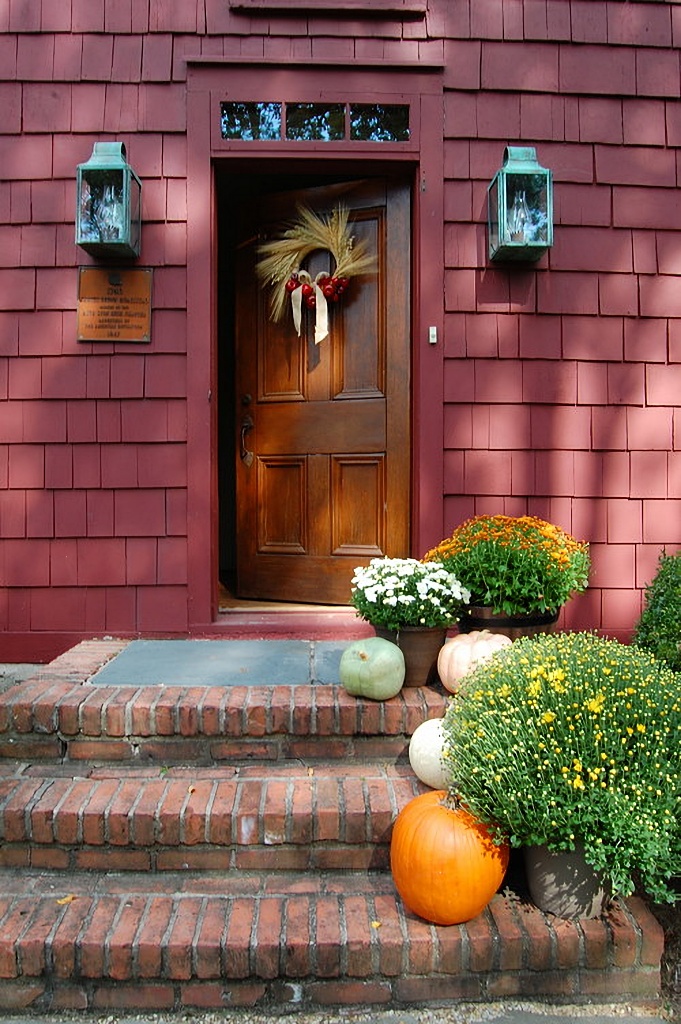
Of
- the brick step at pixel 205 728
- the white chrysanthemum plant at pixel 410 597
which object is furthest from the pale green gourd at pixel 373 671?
the white chrysanthemum plant at pixel 410 597

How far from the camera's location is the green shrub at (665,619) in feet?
8.49

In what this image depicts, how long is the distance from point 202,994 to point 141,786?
0.60 metres

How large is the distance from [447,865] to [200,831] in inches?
27.6

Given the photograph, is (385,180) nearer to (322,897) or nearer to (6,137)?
(6,137)

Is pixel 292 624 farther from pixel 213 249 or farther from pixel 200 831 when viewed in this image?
pixel 213 249

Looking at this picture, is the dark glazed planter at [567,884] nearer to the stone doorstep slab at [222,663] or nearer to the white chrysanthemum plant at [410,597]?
the white chrysanthemum plant at [410,597]

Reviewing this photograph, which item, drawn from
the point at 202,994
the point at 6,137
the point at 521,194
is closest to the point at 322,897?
the point at 202,994

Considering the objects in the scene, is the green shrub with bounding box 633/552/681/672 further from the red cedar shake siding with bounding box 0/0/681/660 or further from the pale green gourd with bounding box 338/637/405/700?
the pale green gourd with bounding box 338/637/405/700

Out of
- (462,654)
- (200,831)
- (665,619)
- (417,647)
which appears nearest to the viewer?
(200,831)

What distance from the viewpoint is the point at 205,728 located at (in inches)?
89.1

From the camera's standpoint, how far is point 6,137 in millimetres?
3291

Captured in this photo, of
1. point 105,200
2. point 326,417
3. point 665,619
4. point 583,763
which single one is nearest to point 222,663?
point 326,417

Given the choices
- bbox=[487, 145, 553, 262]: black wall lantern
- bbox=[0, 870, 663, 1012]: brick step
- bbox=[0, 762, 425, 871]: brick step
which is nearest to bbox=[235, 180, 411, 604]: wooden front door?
bbox=[487, 145, 553, 262]: black wall lantern

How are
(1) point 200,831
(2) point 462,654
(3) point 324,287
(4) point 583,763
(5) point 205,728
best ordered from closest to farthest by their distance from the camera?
(4) point 583,763 → (1) point 200,831 → (5) point 205,728 → (2) point 462,654 → (3) point 324,287
